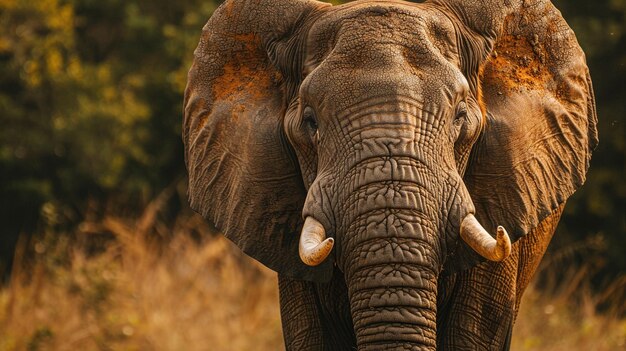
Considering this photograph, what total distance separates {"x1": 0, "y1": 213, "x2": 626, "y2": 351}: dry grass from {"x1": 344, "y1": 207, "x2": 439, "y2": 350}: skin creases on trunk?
5125 millimetres

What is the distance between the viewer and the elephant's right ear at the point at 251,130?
6531mm

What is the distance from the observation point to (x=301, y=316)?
6.82 m

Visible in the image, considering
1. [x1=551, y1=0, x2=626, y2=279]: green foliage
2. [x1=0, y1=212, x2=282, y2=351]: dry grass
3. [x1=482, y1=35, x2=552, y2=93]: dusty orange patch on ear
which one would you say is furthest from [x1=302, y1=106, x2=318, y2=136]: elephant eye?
[x1=551, y1=0, x2=626, y2=279]: green foliage

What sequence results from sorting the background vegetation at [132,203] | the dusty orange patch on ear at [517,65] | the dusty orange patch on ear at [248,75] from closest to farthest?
the dusty orange patch on ear at [517,65], the dusty orange patch on ear at [248,75], the background vegetation at [132,203]

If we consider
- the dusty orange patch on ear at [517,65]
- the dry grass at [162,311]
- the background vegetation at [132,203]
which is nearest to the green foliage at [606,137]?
the background vegetation at [132,203]

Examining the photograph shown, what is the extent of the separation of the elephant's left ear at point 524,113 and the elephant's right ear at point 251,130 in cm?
77

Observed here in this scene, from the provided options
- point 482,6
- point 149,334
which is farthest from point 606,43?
point 482,6

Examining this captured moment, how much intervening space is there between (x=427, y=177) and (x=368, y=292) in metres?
0.50

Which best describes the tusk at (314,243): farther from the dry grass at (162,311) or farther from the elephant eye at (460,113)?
the dry grass at (162,311)

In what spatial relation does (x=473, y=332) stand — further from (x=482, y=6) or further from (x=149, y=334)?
(x=149, y=334)

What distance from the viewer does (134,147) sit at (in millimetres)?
19281

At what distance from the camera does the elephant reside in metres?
5.70

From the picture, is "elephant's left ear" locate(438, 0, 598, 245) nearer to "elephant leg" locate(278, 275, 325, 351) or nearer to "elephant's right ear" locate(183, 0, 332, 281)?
"elephant's right ear" locate(183, 0, 332, 281)

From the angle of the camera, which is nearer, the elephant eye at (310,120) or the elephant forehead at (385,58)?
the elephant forehead at (385,58)
